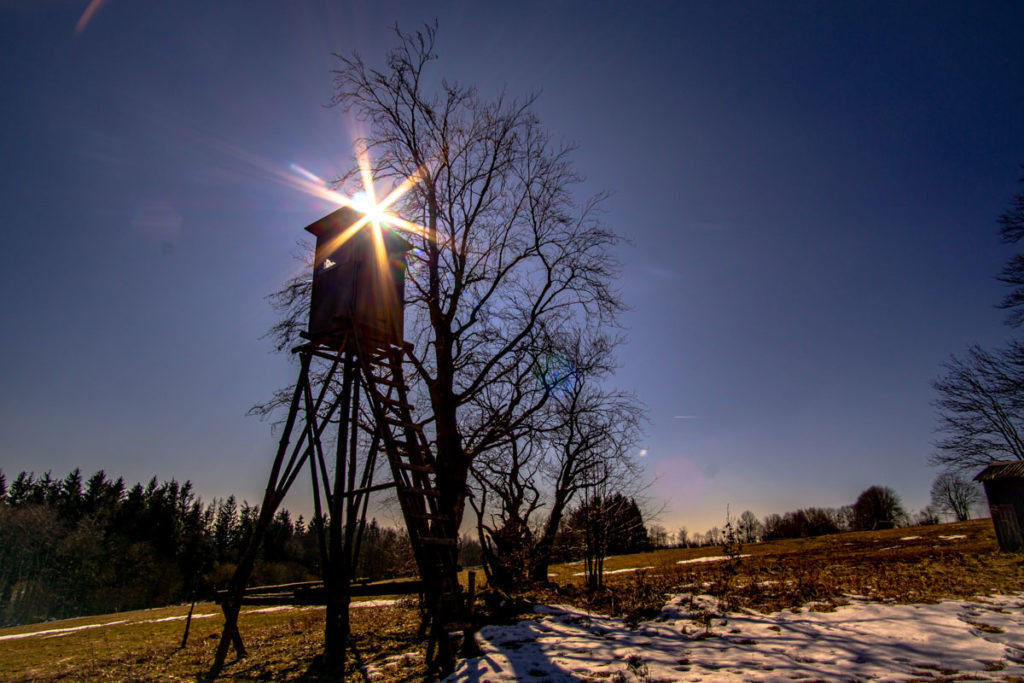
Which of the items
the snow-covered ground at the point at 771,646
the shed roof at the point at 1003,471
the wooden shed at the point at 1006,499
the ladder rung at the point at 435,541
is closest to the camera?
the snow-covered ground at the point at 771,646

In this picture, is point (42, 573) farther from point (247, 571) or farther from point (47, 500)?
point (247, 571)

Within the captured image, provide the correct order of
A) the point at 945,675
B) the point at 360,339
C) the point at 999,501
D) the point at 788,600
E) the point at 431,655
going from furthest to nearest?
the point at 999,501 → the point at 788,600 → the point at 360,339 → the point at 431,655 → the point at 945,675

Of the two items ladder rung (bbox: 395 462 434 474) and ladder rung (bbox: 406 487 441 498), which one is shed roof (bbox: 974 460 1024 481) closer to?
ladder rung (bbox: 406 487 441 498)

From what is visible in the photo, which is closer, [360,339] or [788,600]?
[360,339]

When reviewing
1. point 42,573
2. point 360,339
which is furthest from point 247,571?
point 42,573

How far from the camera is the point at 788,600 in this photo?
36.0 feet

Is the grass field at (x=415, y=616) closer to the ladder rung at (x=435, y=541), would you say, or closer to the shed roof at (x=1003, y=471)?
the ladder rung at (x=435, y=541)

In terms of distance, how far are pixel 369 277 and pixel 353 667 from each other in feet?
23.3

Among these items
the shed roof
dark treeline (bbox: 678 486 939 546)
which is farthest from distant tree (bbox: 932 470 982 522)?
the shed roof

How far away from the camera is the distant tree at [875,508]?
2665 inches

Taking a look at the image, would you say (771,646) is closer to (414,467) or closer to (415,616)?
(414,467)

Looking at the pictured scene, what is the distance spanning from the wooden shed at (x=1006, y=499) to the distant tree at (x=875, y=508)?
57.6 m

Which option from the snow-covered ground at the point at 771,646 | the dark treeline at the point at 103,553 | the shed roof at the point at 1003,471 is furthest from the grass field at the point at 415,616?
the dark treeline at the point at 103,553

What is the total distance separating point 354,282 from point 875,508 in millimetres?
86053
